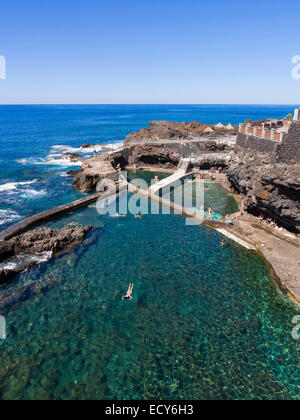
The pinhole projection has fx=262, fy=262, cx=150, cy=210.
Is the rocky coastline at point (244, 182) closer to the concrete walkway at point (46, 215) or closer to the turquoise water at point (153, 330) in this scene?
the turquoise water at point (153, 330)

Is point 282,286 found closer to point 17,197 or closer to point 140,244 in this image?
point 140,244

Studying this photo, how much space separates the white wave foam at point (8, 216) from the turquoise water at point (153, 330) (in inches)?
391

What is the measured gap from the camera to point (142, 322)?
1362 cm

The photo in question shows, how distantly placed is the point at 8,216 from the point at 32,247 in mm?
8883

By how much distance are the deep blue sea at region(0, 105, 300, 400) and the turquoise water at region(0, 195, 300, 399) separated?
0.16ft

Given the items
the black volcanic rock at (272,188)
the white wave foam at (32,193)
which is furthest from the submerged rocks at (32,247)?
the black volcanic rock at (272,188)

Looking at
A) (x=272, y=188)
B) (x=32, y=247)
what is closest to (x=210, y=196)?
(x=272, y=188)

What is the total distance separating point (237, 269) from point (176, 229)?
22.8 ft

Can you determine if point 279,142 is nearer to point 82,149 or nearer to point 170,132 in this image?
point 170,132

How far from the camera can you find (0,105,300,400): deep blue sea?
10.7 meters

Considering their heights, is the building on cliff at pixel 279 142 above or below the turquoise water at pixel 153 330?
above

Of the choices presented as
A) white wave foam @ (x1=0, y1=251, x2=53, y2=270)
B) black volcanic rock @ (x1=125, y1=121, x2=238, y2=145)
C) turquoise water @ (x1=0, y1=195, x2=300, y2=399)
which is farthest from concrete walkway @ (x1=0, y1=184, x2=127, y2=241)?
black volcanic rock @ (x1=125, y1=121, x2=238, y2=145)

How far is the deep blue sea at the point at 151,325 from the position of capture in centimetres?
1069

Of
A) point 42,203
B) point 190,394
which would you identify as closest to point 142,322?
point 190,394
